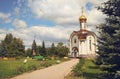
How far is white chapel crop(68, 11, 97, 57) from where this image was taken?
7312 cm

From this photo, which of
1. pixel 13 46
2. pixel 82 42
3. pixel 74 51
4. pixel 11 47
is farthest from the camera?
pixel 13 46

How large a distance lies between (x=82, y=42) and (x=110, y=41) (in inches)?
2122

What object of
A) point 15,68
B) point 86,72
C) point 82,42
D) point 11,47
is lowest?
point 86,72

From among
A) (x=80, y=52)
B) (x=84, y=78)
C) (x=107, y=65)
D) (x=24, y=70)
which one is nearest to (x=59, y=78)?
(x=84, y=78)

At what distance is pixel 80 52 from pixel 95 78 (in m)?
49.5

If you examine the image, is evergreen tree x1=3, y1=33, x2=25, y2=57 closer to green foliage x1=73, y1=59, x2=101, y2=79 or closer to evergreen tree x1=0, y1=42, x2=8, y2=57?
evergreen tree x1=0, y1=42, x2=8, y2=57

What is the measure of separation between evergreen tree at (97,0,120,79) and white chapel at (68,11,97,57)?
50556 millimetres

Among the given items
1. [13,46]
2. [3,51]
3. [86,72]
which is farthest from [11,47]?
[86,72]

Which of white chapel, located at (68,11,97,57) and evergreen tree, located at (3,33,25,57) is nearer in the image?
white chapel, located at (68,11,97,57)

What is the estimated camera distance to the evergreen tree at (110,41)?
19688 mm

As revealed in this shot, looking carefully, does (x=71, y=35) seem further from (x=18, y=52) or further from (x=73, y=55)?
(x=18, y=52)

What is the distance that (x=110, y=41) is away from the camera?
→ 65.9ft

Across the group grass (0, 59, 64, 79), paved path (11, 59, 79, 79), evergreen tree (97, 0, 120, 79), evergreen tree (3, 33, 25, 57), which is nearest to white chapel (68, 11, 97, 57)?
evergreen tree (3, 33, 25, 57)

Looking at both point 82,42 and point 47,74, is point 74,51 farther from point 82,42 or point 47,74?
point 47,74
